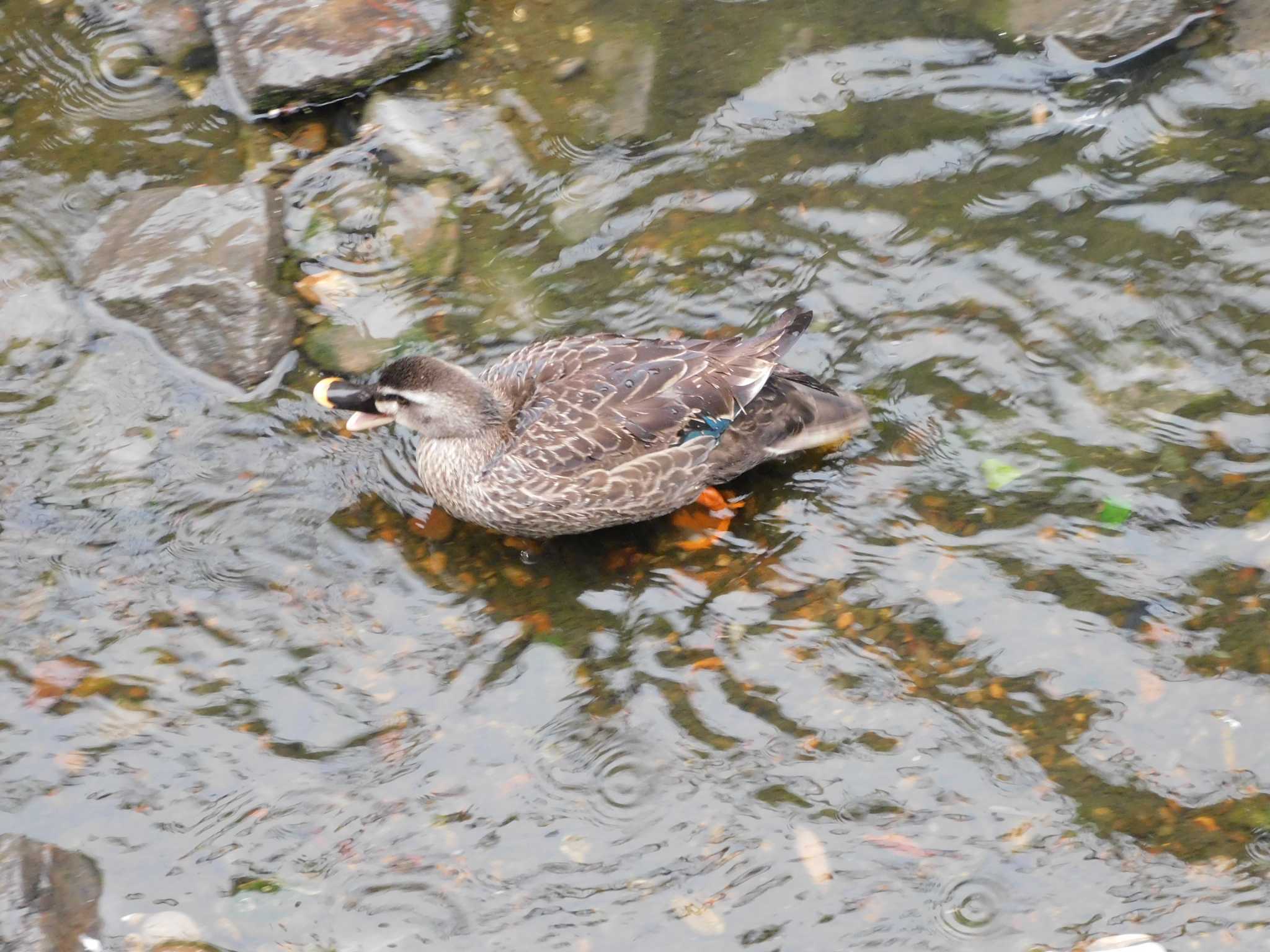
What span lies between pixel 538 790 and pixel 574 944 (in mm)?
751

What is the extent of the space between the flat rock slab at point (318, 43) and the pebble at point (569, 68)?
2.85 feet

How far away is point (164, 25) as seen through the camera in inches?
368

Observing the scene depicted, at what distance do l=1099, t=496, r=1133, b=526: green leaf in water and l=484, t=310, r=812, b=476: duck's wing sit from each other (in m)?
1.81

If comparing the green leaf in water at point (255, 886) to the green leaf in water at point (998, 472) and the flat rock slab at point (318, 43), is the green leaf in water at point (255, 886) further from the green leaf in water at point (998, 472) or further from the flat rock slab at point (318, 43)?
the flat rock slab at point (318, 43)

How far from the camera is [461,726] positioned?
5.93m

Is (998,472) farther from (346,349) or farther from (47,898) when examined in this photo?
(47,898)

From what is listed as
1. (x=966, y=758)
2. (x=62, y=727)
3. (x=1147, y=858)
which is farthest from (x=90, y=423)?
(x=1147, y=858)

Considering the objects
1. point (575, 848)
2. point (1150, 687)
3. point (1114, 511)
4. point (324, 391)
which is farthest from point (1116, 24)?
point (575, 848)

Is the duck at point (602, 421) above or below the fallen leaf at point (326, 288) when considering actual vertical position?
below

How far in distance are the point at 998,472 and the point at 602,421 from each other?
213 cm

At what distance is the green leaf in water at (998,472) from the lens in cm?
657

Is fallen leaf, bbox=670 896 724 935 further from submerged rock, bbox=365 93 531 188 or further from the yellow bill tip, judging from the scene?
submerged rock, bbox=365 93 531 188

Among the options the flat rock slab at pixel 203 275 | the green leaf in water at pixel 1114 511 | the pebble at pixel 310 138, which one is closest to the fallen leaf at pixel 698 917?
the green leaf in water at pixel 1114 511

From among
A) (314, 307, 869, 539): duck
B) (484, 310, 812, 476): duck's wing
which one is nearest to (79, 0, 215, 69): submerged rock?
(314, 307, 869, 539): duck
